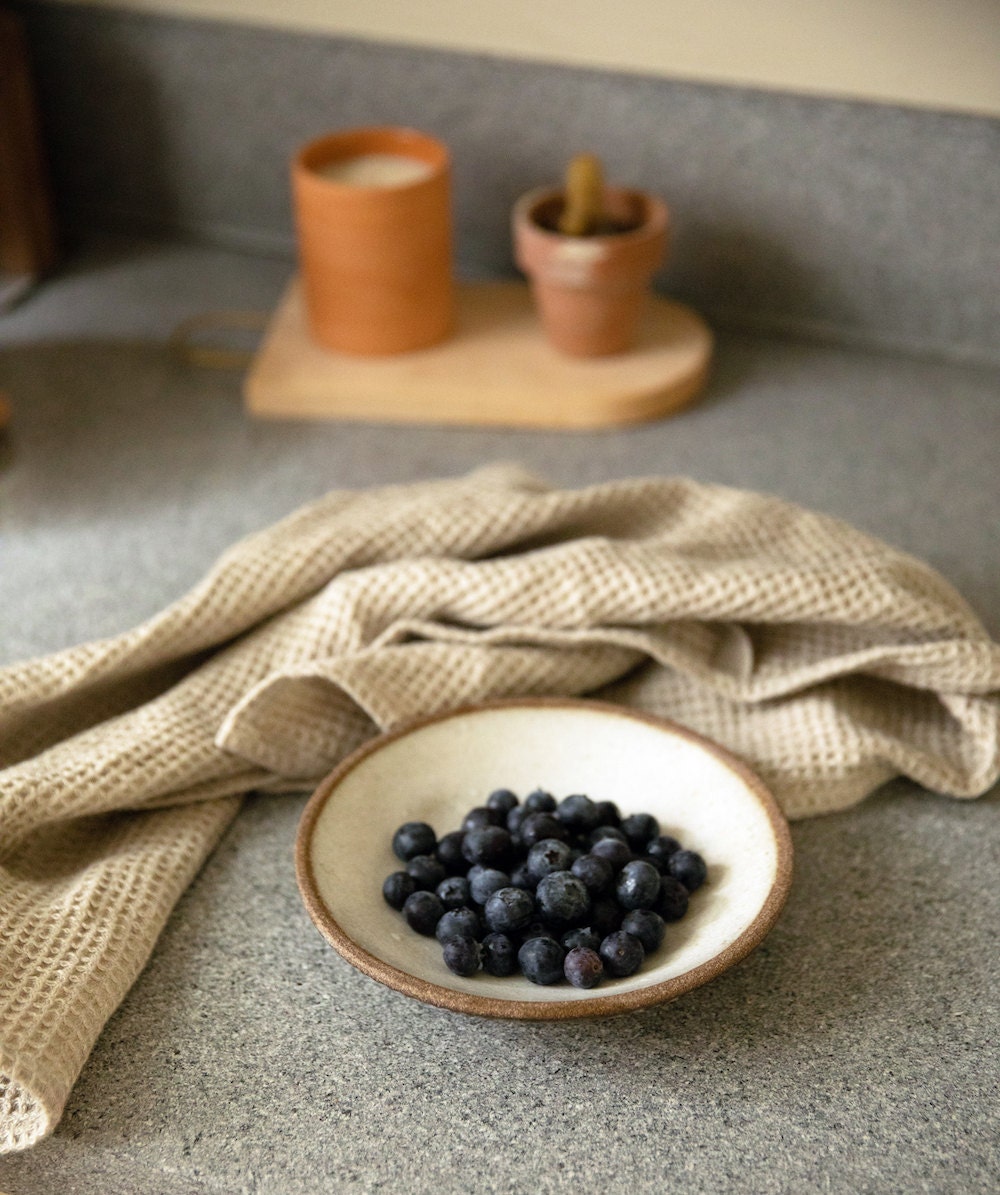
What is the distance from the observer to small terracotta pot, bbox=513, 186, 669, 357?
1.04 metres

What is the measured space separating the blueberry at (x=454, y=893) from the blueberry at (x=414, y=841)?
3cm

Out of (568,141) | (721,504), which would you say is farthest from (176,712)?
(568,141)

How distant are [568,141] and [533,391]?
0.91 feet

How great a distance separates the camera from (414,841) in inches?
23.9

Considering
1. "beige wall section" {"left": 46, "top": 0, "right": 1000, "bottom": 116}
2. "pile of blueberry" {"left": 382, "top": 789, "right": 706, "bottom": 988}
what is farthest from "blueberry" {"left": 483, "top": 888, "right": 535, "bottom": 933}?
"beige wall section" {"left": 46, "top": 0, "right": 1000, "bottom": 116}

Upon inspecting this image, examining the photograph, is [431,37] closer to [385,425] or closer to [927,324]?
[385,425]

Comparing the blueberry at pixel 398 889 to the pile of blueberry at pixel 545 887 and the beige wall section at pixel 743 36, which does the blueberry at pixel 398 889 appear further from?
the beige wall section at pixel 743 36

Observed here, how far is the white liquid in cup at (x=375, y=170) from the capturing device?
1084 millimetres

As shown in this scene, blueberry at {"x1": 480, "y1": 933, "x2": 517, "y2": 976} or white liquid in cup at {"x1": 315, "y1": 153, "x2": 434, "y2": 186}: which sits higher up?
white liquid in cup at {"x1": 315, "y1": 153, "x2": 434, "y2": 186}

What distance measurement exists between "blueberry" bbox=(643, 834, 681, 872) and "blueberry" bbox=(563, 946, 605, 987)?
7cm

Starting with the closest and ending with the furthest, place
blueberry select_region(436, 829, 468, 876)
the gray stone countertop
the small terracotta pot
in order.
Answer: the gray stone countertop, blueberry select_region(436, 829, 468, 876), the small terracotta pot

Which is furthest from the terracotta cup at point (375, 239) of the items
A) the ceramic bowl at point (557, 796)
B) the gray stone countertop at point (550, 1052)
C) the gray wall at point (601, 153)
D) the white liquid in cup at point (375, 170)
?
the ceramic bowl at point (557, 796)

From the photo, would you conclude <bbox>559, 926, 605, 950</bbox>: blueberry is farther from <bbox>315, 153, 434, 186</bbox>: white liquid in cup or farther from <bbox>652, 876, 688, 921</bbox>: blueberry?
<bbox>315, 153, 434, 186</bbox>: white liquid in cup

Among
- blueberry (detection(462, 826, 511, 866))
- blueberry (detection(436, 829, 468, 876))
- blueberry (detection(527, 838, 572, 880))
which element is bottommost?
blueberry (detection(436, 829, 468, 876))
